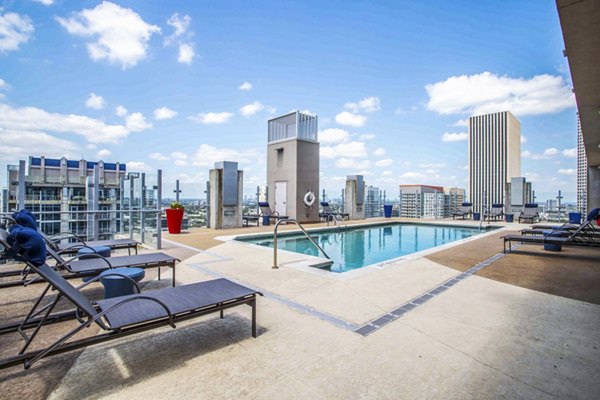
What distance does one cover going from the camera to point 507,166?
49188 mm

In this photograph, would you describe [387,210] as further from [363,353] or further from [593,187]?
[363,353]

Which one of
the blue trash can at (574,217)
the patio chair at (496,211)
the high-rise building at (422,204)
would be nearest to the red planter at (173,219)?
the high-rise building at (422,204)

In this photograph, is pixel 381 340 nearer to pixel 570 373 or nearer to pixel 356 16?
pixel 570 373

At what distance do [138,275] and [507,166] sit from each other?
5893 centimetres

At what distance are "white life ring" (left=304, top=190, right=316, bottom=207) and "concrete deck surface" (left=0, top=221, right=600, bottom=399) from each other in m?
9.44

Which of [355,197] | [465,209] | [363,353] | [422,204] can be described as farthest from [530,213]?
[363,353]

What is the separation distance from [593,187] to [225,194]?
17.3 metres

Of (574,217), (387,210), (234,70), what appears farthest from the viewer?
(387,210)

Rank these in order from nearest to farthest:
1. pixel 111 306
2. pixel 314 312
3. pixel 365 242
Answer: pixel 111 306
pixel 314 312
pixel 365 242

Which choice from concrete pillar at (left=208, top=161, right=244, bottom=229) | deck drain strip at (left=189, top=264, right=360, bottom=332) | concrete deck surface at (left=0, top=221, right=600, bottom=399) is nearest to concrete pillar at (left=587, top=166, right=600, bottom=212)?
concrete deck surface at (left=0, top=221, right=600, bottom=399)

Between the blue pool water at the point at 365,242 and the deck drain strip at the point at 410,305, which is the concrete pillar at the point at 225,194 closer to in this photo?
the blue pool water at the point at 365,242

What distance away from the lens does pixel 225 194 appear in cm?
1108

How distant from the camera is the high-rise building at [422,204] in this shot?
17.4m

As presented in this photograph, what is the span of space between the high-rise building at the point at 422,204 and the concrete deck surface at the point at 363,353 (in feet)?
45.3
